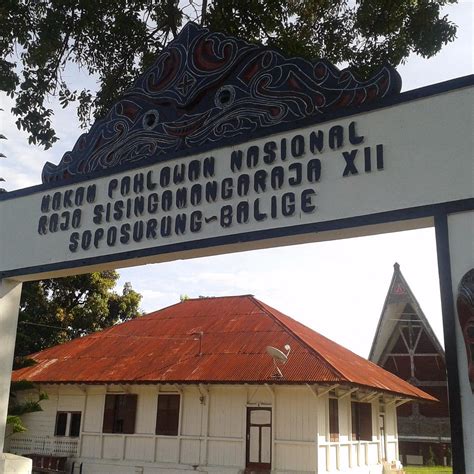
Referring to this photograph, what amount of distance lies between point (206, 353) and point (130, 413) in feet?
9.15

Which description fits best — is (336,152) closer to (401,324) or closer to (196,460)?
(196,460)

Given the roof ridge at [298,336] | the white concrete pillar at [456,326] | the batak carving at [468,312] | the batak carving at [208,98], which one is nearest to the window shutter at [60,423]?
the roof ridge at [298,336]

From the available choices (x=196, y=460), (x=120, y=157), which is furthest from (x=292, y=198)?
(x=196, y=460)

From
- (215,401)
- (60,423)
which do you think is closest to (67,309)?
(60,423)

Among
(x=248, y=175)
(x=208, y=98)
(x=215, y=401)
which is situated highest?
(x=208, y=98)

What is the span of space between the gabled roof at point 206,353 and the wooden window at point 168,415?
2.85 feet

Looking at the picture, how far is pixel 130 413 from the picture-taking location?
1748 cm

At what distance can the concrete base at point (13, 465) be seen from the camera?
209 inches

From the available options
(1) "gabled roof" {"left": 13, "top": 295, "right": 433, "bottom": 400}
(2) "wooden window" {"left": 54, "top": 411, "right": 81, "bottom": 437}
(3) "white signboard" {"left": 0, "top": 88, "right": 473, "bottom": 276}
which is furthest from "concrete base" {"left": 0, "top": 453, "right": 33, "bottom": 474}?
(2) "wooden window" {"left": 54, "top": 411, "right": 81, "bottom": 437}

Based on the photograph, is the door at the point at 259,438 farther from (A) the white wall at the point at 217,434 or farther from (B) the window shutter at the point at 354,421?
(B) the window shutter at the point at 354,421

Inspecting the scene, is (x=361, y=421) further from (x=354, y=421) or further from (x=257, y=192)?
(x=257, y=192)

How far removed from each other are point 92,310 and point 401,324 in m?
14.7

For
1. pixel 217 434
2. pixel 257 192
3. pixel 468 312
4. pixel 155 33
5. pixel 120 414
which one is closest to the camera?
pixel 468 312

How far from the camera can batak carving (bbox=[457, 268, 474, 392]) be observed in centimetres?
351
